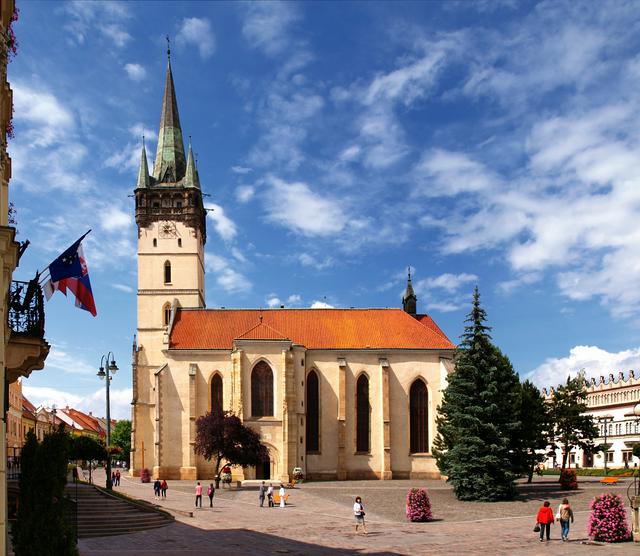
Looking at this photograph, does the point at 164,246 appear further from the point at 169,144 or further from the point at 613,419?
the point at 613,419

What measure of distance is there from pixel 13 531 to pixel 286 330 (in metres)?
47.9

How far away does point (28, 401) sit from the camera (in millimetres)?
94250

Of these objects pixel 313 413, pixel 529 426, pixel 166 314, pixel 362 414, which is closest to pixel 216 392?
pixel 313 413

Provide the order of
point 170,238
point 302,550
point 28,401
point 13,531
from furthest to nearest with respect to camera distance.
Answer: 1. point 28,401
2. point 170,238
3. point 302,550
4. point 13,531

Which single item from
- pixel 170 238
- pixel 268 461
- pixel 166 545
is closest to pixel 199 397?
pixel 268 461

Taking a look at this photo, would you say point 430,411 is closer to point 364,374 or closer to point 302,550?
point 364,374

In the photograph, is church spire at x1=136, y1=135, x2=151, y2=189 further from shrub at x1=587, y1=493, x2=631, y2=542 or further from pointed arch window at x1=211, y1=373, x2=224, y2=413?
shrub at x1=587, y1=493, x2=631, y2=542

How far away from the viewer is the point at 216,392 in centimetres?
5697

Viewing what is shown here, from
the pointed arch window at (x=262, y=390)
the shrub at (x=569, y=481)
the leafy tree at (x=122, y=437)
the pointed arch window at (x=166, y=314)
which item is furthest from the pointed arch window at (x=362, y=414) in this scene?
the leafy tree at (x=122, y=437)

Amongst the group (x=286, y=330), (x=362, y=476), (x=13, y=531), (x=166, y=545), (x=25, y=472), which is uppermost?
(x=286, y=330)

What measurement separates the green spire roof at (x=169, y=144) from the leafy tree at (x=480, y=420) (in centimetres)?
3760

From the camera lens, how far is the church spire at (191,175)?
67188 mm

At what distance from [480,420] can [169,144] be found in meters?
43.7

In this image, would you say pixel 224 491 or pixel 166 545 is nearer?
pixel 166 545
